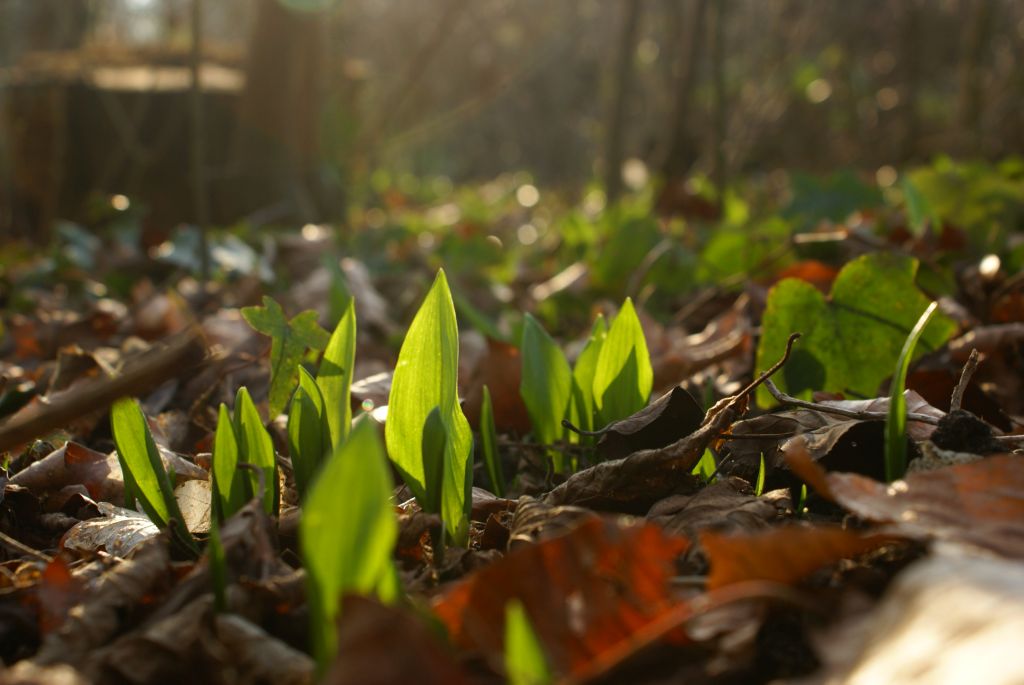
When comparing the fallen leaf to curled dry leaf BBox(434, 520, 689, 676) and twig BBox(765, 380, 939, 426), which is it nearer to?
curled dry leaf BBox(434, 520, 689, 676)

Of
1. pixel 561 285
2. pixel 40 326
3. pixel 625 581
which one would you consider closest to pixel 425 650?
pixel 625 581

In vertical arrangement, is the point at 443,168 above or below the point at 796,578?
below

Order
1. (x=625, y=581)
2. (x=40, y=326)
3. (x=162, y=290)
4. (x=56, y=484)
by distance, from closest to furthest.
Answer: (x=625, y=581)
(x=56, y=484)
(x=40, y=326)
(x=162, y=290)

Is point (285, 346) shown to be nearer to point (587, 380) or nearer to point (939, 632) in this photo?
A: point (587, 380)

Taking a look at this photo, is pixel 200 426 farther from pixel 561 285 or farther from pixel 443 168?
pixel 443 168

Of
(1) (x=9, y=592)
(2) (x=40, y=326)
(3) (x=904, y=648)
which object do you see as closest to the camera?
(3) (x=904, y=648)

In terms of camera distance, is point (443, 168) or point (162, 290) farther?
point (443, 168)

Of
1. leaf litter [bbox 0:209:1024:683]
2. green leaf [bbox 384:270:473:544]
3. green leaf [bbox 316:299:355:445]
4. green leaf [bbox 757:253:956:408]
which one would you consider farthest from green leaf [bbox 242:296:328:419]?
green leaf [bbox 757:253:956:408]
